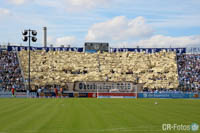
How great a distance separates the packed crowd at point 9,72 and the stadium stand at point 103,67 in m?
1.82

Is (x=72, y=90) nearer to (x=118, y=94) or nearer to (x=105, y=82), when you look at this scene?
(x=105, y=82)

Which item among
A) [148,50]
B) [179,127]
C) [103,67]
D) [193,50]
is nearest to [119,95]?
[103,67]

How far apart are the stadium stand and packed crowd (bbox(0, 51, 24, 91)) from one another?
1.82 m

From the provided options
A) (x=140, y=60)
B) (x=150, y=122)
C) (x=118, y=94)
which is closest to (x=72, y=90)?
(x=118, y=94)

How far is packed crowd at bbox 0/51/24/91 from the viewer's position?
58531 millimetres

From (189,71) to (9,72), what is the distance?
35.0 metres

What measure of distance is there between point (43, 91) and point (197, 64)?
107 ft

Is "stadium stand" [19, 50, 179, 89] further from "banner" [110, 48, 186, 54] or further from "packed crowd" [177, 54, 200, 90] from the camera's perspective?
"packed crowd" [177, 54, 200, 90]

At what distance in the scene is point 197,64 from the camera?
68.8 m

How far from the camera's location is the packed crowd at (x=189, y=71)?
62.0m

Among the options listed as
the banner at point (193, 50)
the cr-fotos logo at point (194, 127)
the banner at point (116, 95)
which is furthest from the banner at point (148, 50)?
the cr-fotos logo at point (194, 127)

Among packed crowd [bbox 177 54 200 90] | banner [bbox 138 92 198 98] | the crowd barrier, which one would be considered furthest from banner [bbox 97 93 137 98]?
packed crowd [bbox 177 54 200 90]

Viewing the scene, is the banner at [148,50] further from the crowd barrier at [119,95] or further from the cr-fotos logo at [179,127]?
the cr-fotos logo at [179,127]

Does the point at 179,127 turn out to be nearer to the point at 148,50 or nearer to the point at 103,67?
the point at 103,67
